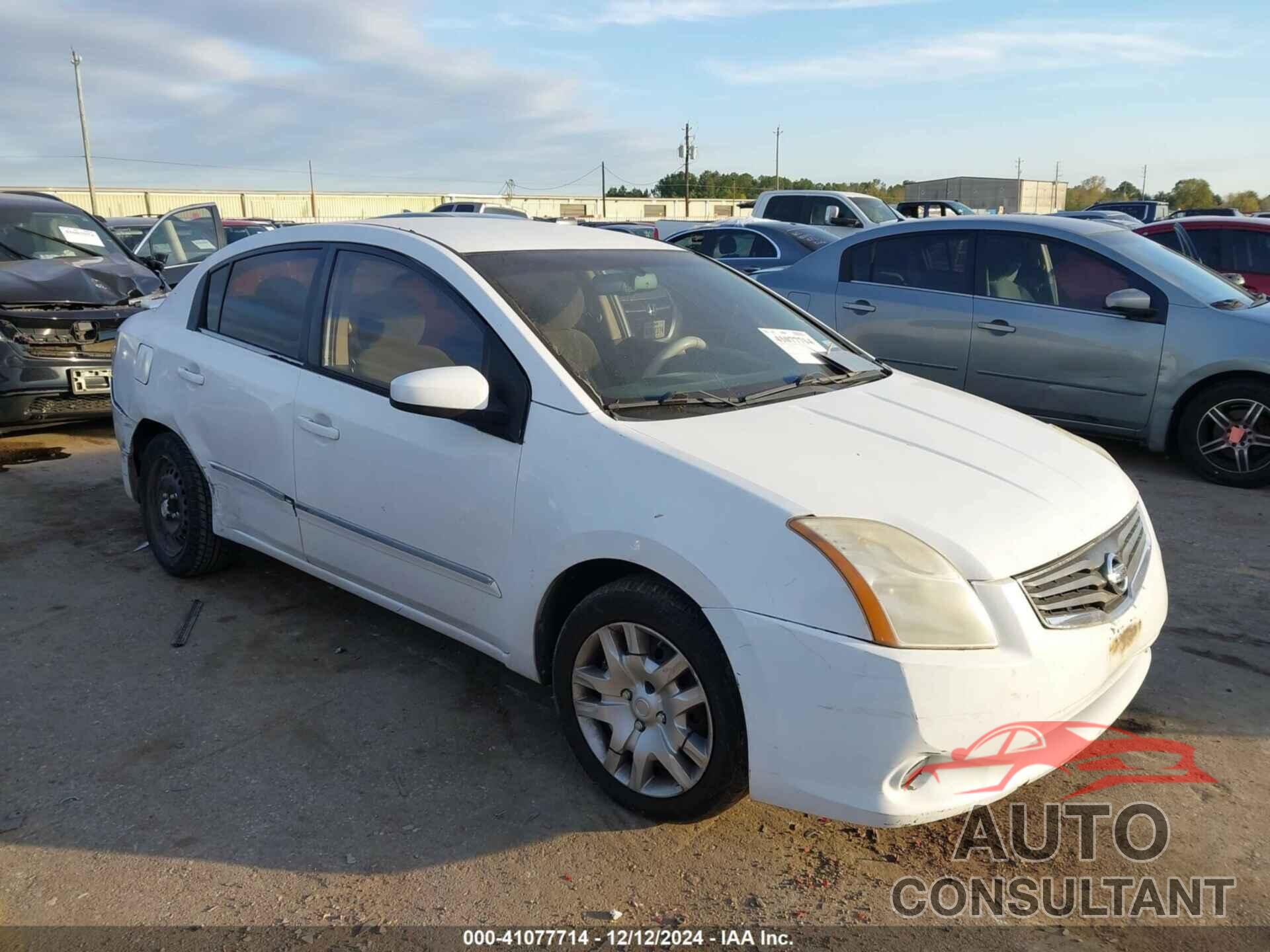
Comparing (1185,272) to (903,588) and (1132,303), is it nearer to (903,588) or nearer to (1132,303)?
(1132,303)

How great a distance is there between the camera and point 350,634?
4.25 metres

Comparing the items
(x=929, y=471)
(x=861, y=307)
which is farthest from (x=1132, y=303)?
(x=929, y=471)

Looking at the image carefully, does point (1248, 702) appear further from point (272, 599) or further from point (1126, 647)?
point (272, 599)

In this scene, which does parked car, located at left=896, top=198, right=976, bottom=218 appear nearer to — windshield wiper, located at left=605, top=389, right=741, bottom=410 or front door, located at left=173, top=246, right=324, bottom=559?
front door, located at left=173, top=246, right=324, bottom=559

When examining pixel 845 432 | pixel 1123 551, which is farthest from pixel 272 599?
pixel 1123 551

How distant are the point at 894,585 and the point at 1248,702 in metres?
2.03

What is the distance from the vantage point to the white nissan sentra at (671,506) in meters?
2.47

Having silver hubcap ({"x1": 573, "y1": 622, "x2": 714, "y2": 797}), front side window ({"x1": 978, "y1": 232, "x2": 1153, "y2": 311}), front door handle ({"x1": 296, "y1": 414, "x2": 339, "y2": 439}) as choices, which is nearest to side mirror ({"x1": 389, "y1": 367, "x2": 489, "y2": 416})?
front door handle ({"x1": 296, "y1": 414, "x2": 339, "y2": 439})

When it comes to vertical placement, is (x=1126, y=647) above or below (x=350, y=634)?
above

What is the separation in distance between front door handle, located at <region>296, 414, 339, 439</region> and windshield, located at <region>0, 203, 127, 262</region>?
5.66 meters

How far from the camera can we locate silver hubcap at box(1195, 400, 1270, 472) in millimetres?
6320

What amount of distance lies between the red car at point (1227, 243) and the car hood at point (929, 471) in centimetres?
764

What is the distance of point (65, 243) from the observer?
848 centimetres

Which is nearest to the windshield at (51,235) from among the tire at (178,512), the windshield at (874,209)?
the tire at (178,512)
